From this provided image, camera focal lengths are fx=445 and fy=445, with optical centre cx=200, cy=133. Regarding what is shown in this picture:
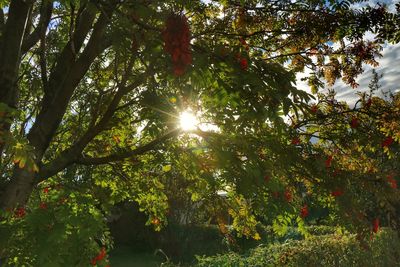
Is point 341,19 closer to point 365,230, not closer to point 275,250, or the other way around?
point 365,230

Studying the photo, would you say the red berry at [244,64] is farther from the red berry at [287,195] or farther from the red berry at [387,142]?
the red berry at [387,142]

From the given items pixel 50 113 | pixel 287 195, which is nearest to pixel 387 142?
pixel 287 195

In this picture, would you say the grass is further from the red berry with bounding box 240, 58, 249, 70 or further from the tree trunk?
the red berry with bounding box 240, 58, 249, 70

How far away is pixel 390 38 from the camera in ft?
17.6

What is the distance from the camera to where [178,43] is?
10.7 feet

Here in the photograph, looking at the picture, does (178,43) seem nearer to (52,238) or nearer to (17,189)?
(52,238)

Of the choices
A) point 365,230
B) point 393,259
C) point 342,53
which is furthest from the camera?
point 393,259

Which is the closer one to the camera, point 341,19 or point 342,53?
point 341,19

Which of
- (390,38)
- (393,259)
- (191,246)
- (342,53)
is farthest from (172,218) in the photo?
(390,38)

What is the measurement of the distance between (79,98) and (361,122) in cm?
542

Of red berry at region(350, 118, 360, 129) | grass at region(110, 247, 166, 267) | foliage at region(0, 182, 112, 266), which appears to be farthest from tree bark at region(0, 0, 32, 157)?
grass at region(110, 247, 166, 267)

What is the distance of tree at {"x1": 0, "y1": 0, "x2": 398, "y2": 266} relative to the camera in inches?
149

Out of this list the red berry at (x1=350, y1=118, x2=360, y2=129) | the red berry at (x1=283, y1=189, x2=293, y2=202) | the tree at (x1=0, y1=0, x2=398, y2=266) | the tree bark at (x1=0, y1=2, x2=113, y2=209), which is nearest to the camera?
the tree at (x1=0, y1=0, x2=398, y2=266)

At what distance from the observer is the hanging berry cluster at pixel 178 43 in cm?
326
